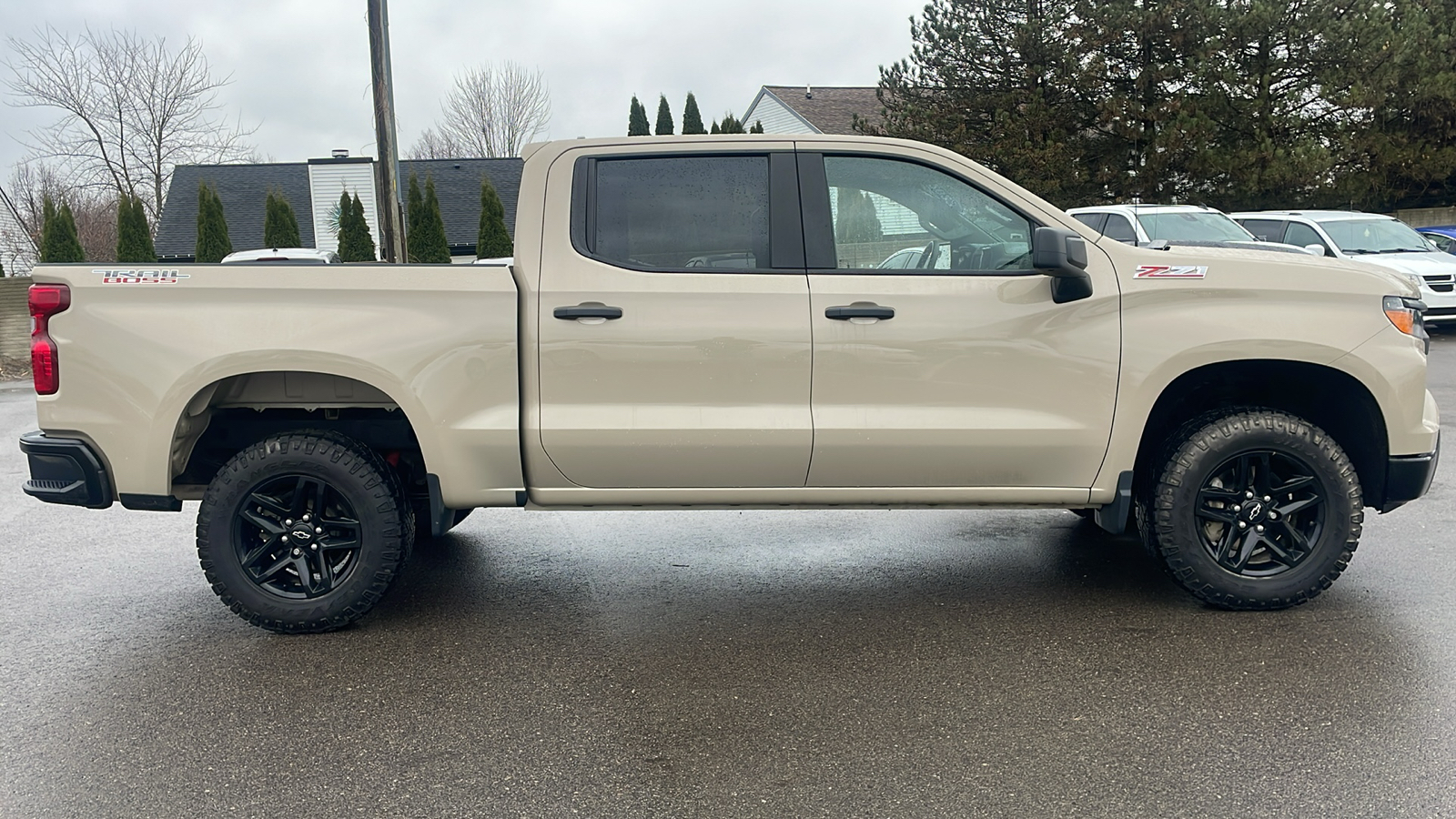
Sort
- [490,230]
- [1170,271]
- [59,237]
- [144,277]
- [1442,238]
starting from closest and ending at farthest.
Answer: [144,277] < [1170,271] < [1442,238] < [59,237] < [490,230]

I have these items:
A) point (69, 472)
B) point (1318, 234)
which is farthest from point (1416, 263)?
point (69, 472)

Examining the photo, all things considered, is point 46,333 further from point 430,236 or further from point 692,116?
point 692,116

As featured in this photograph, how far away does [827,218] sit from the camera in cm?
455

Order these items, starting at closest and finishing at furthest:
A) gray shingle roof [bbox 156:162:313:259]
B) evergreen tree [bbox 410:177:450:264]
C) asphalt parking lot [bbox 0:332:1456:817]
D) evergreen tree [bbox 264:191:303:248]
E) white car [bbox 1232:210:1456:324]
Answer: asphalt parking lot [bbox 0:332:1456:817] < white car [bbox 1232:210:1456:324] < evergreen tree [bbox 410:177:450:264] < evergreen tree [bbox 264:191:303:248] < gray shingle roof [bbox 156:162:313:259]

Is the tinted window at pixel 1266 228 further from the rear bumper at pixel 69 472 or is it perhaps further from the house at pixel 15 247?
the house at pixel 15 247

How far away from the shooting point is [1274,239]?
16172 millimetres

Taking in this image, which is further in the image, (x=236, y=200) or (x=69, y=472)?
(x=236, y=200)

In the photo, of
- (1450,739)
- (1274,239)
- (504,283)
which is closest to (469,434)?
(504,283)

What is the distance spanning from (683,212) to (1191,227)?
39.5 ft

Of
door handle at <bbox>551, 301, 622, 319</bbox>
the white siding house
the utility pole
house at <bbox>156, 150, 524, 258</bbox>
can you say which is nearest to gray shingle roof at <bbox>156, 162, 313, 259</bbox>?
house at <bbox>156, 150, 524, 258</bbox>

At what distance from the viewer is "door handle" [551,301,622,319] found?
4.38 meters

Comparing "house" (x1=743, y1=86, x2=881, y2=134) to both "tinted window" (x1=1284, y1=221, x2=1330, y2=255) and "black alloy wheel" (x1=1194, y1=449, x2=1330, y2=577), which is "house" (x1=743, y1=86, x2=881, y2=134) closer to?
"tinted window" (x1=1284, y1=221, x2=1330, y2=255)

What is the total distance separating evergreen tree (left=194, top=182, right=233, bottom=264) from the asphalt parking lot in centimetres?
2211

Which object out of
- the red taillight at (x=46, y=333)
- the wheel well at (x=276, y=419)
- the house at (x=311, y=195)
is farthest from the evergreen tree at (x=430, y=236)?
the red taillight at (x=46, y=333)
